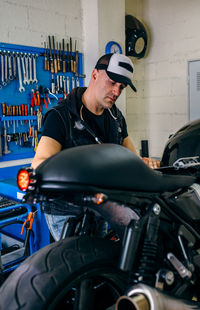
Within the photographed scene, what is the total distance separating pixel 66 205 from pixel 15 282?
0.75 ft

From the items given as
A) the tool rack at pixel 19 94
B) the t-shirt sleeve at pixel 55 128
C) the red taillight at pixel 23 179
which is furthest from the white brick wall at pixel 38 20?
the red taillight at pixel 23 179

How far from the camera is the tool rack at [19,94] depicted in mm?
3014

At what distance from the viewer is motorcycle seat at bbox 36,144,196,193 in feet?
2.50

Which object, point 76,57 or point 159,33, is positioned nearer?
point 76,57

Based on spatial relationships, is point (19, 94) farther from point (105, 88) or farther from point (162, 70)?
point (162, 70)

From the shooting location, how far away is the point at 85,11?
146 inches

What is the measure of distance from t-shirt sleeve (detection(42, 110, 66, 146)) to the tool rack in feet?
4.67

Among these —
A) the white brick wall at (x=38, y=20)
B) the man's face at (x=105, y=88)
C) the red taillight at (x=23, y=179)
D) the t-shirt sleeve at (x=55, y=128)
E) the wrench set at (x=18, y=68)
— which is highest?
the white brick wall at (x=38, y=20)

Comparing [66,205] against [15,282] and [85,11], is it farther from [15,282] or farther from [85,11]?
[85,11]

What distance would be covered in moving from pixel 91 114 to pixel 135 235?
1104 mm

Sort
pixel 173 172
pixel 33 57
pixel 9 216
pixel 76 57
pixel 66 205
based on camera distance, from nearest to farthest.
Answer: pixel 66 205 → pixel 173 172 → pixel 9 216 → pixel 33 57 → pixel 76 57

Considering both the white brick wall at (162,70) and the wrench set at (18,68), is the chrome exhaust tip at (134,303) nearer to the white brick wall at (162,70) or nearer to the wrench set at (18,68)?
the wrench set at (18,68)

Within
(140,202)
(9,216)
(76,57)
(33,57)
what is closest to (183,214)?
(140,202)

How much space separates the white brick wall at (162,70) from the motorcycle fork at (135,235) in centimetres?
346
